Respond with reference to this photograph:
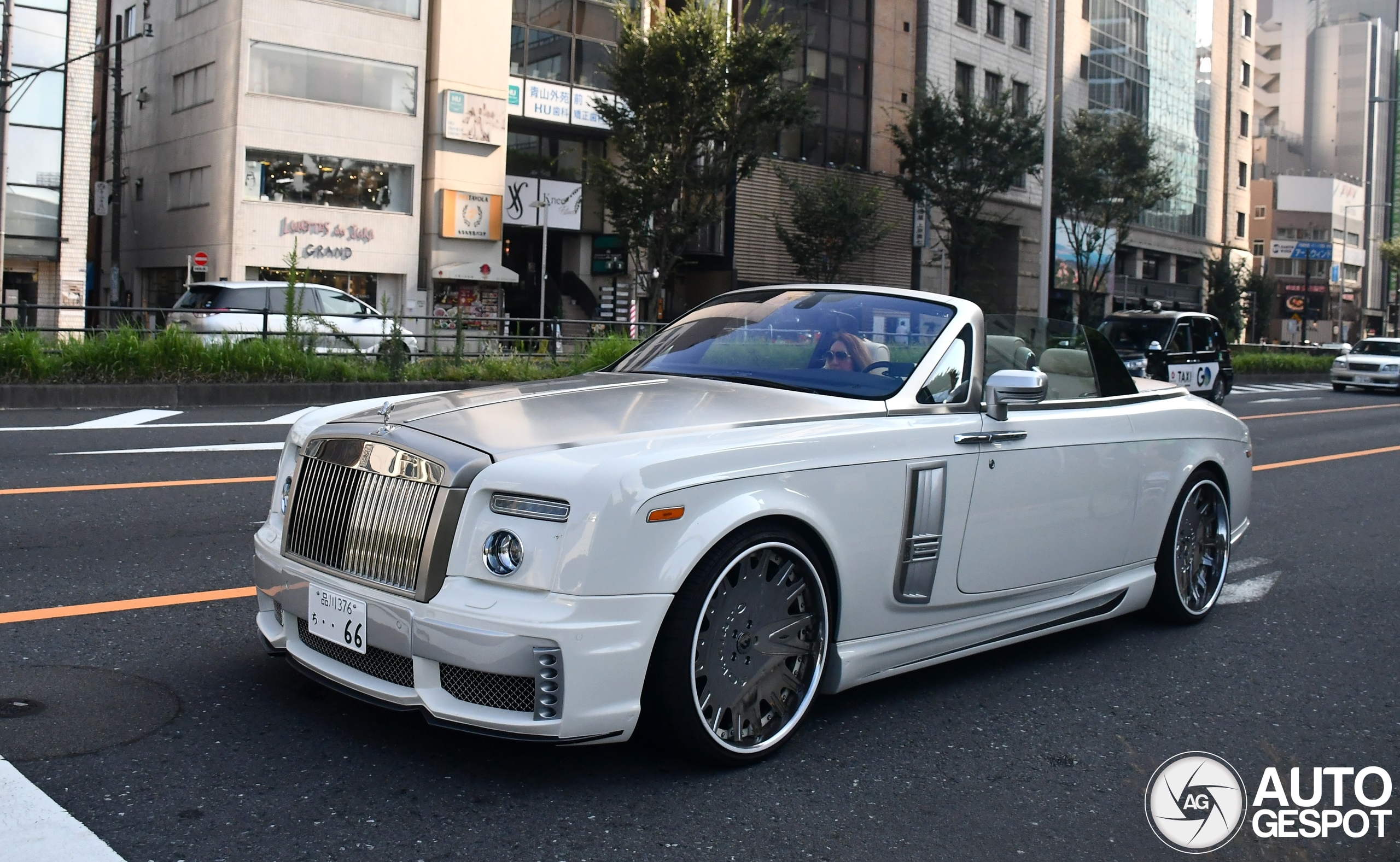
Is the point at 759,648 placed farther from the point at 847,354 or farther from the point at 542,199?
the point at 542,199

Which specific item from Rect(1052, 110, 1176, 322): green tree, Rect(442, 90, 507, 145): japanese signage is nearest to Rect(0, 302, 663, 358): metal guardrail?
Rect(442, 90, 507, 145): japanese signage

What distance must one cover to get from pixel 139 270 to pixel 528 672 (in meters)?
42.5

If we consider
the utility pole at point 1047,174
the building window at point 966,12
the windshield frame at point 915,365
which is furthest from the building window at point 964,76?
the windshield frame at point 915,365

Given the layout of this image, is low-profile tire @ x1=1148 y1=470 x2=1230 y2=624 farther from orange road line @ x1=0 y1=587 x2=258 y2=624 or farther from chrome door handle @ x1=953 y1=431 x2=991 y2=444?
orange road line @ x1=0 y1=587 x2=258 y2=624

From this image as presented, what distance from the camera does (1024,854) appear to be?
3301 millimetres

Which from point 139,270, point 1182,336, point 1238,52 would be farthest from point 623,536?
point 1238,52

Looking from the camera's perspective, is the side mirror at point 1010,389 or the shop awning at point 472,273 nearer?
the side mirror at point 1010,389

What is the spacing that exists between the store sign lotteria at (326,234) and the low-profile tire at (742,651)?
32881 mm

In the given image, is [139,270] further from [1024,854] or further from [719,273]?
[1024,854]

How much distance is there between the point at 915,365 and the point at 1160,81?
6221cm

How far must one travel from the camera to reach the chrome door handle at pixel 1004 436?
4590 mm

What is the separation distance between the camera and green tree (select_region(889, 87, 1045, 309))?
40.6 meters

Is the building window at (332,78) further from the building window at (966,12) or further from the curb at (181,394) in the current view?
the building window at (966,12)

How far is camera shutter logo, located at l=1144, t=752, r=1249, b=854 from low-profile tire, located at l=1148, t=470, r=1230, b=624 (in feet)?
5.57
